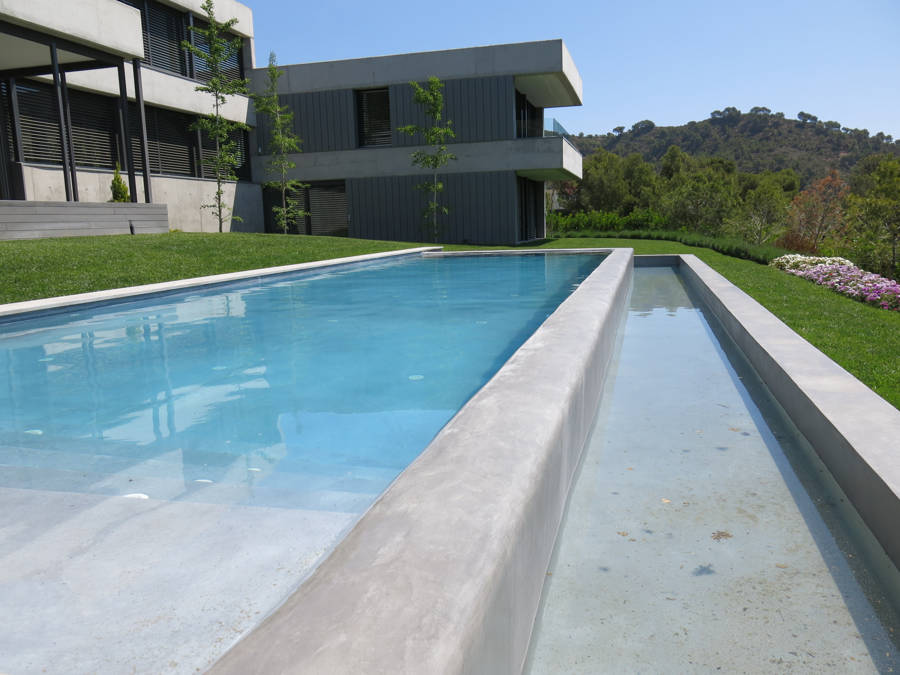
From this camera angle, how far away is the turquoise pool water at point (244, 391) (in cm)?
259

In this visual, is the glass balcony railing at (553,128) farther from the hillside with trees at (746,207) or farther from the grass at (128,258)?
the grass at (128,258)

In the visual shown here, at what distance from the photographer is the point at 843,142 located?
72312mm

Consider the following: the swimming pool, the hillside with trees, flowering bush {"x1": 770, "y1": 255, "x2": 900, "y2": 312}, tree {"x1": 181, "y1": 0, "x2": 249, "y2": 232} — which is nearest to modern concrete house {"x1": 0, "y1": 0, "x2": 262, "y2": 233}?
tree {"x1": 181, "y1": 0, "x2": 249, "y2": 232}

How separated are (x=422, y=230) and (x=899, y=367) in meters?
19.4

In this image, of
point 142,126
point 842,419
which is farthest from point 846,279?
point 142,126

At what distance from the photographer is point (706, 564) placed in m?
1.88

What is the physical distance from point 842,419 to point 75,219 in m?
13.7

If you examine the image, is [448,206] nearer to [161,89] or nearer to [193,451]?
[161,89]

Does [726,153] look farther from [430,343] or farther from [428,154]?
[430,343]

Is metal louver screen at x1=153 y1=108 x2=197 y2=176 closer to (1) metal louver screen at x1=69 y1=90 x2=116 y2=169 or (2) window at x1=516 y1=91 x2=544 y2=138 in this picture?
(1) metal louver screen at x1=69 y1=90 x2=116 y2=169

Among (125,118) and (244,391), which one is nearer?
(244,391)

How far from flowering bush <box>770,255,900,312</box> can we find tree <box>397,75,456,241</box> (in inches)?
445

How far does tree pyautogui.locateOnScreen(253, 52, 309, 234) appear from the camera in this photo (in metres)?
20.4

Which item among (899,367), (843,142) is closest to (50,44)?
(899,367)
